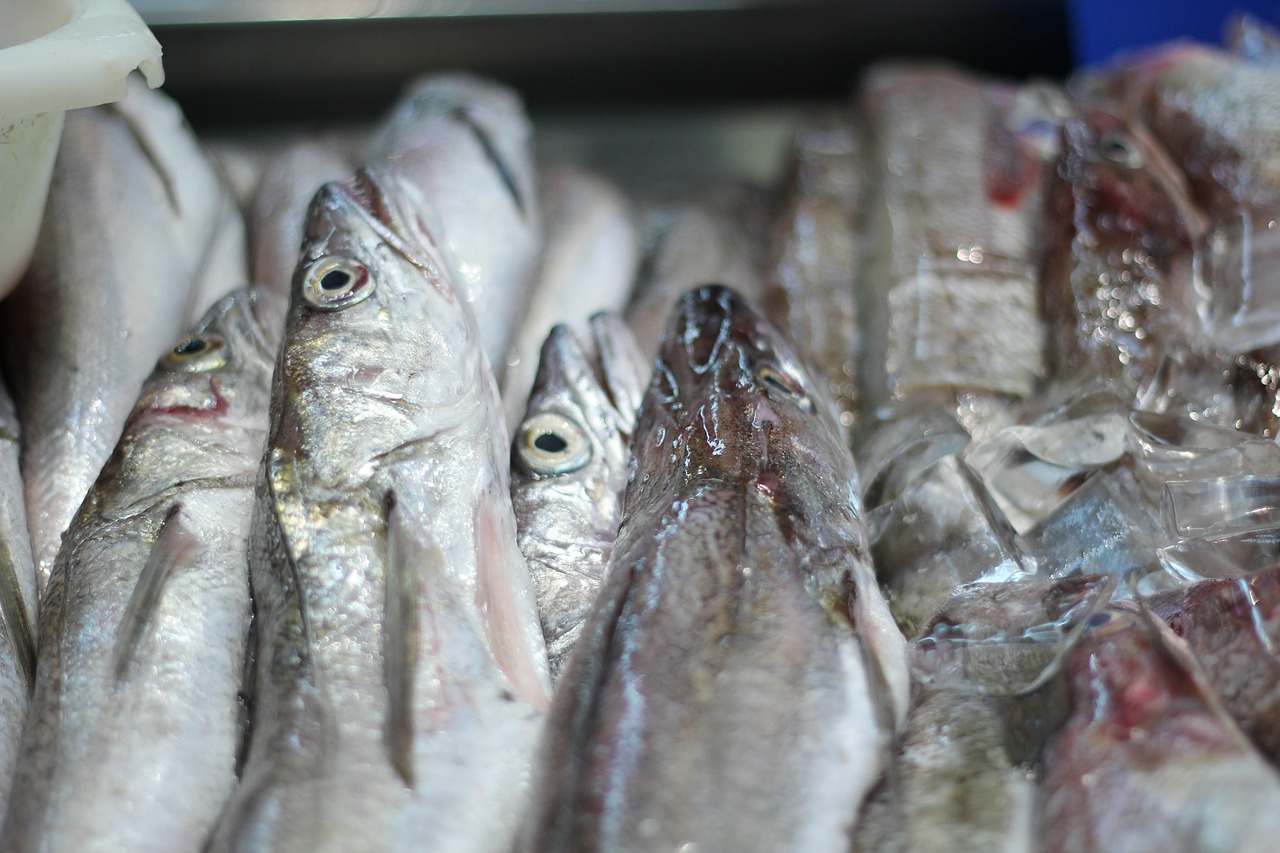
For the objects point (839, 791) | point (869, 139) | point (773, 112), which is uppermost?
point (773, 112)

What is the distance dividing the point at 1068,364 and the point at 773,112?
2017mm

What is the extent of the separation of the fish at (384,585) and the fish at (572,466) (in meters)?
0.07

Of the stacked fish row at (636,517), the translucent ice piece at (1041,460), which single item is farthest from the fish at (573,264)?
the translucent ice piece at (1041,460)

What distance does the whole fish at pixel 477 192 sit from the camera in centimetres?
187

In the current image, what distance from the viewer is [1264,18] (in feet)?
9.29

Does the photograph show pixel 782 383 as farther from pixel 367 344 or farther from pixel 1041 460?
pixel 367 344

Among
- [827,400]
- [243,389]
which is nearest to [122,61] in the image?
[243,389]

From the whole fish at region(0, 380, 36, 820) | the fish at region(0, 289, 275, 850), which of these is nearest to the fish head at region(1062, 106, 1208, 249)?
the fish at region(0, 289, 275, 850)

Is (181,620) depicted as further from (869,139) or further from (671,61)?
(671,61)

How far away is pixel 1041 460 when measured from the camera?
1.50 metres

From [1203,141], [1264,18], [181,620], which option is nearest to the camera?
[181,620]

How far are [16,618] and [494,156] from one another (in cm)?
129

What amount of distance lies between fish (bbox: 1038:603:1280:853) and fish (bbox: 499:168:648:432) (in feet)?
3.60

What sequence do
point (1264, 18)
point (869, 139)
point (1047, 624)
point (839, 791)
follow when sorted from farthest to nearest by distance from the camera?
point (1264, 18) < point (869, 139) < point (1047, 624) < point (839, 791)
